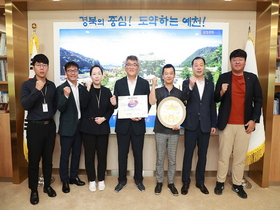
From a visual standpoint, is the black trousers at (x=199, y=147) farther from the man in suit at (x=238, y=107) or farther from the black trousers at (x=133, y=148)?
the black trousers at (x=133, y=148)

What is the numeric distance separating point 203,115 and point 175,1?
1746 millimetres

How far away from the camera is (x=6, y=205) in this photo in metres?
2.47

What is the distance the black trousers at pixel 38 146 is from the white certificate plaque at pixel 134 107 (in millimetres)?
904

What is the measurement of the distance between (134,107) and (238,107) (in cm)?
133

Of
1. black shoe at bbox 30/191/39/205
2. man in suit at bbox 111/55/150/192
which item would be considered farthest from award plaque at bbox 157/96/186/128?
black shoe at bbox 30/191/39/205

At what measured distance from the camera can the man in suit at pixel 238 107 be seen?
2600 millimetres

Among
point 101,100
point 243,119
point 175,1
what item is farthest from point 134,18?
point 243,119

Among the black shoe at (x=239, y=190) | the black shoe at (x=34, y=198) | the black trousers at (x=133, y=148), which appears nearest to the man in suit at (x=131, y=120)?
the black trousers at (x=133, y=148)

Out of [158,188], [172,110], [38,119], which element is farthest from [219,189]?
[38,119]

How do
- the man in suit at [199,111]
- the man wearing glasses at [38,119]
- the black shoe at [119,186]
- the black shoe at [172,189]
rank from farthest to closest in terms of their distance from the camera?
the black shoe at [119,186] → the black shoe at [172,189] → the man in suit at [199,111] → the man wearing glasses at [38,119]

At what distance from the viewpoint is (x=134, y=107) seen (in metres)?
2.62

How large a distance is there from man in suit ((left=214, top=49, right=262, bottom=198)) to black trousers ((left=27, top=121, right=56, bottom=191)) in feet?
7.16

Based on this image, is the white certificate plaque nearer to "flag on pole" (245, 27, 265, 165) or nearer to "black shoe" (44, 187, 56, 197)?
"black shoe" (44, 187, 56, 197)

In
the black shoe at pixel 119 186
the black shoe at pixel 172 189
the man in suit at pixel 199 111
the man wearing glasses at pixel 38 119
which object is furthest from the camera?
the black shoe at pixel 119 186
